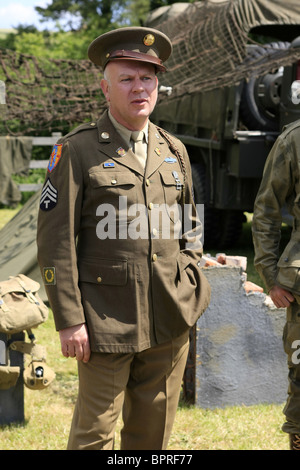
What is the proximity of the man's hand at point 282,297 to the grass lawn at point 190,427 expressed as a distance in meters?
0.99

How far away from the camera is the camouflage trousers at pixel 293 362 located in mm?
2922

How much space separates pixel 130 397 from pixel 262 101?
5204mm

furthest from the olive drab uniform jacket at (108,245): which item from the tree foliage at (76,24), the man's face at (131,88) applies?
the tree foliage at (76,24)

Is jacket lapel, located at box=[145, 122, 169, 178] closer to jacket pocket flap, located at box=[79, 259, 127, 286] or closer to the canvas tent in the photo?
jacket pocket flap, located at box=[79, 259, 127, 286]

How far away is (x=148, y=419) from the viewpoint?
2.69m

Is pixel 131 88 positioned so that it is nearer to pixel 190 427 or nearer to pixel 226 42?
pixel 190 427

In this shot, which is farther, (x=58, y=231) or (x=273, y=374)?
(x=273, y=374)

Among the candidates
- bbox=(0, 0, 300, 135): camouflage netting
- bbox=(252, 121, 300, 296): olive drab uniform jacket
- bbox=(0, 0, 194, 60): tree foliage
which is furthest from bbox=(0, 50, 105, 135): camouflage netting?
bbox=(0, 0, 194, 60): tree foliage

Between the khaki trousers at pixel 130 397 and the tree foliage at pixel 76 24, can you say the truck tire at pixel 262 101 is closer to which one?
the khaki trousers at pixel 130 397

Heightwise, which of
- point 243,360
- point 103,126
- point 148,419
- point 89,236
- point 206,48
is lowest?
point 243,360

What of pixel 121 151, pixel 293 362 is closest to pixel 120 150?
pixel 121 151

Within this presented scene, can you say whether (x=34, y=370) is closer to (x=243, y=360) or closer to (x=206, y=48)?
(x=243, y=360)

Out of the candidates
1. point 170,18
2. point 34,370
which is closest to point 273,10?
point 170,18
